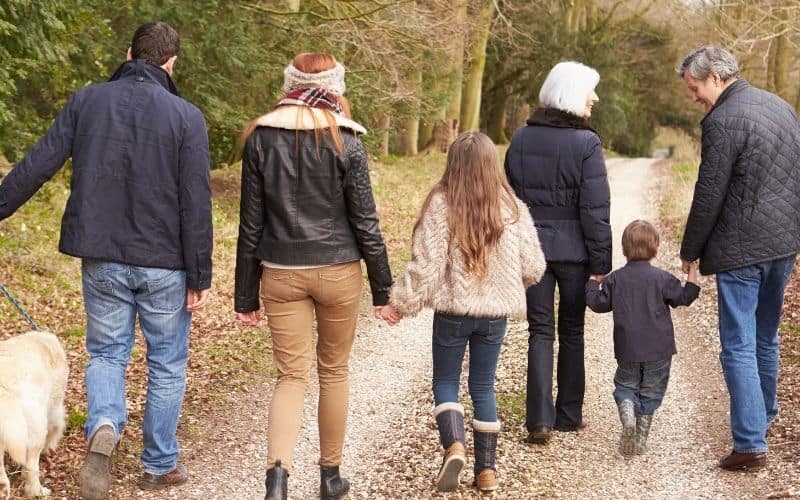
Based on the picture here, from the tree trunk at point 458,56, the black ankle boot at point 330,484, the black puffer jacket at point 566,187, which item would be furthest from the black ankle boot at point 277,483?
the tree trunk at point 458,56

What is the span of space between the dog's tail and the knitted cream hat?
6.28ft

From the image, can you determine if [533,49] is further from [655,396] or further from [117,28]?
[655,396]

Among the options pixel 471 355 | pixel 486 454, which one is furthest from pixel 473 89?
pixel 486 454

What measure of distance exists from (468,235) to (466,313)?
385 millimetres

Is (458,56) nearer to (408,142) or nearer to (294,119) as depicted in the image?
(408,142)

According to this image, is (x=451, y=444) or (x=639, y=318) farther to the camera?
A: (x=639, y=318)

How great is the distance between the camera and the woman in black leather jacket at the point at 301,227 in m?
4.12

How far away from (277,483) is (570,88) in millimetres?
2761

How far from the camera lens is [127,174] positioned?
425cm

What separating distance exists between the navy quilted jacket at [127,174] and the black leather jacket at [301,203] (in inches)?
11.9

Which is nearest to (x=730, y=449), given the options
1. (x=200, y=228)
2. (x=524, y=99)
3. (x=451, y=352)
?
(x=451, y=352)

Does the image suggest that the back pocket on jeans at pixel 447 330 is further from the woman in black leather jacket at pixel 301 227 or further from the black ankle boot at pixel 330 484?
the black ankle boot at pixel 330 484

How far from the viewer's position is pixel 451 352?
4.64 meters

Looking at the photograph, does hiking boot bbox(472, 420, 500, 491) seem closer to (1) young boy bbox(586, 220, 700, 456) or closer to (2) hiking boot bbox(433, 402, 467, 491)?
(2) hiking boot bbox(433, 402, 467, 491)
